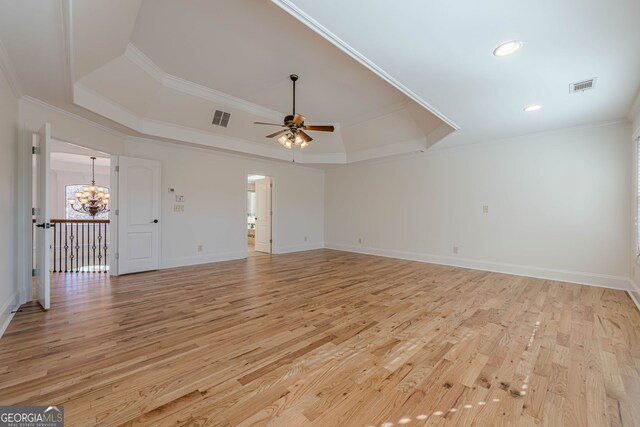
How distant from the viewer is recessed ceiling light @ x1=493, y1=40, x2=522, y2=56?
2.36 m

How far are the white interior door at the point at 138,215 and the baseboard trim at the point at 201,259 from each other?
26 centimetres

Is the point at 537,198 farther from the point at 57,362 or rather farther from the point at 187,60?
the point at 57,362

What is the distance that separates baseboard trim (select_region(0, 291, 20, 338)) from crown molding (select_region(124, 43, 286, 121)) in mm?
3226

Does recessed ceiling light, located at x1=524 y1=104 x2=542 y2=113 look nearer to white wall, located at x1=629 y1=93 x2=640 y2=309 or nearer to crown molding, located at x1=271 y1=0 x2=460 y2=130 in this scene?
white wall, located at x1=629 y1=93 x2=640 y2=309

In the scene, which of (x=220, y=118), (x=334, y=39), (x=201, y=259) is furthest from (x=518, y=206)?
(x=201, y=259)

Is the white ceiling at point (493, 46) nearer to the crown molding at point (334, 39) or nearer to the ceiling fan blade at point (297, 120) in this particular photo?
the crown molding at point (334, 39)

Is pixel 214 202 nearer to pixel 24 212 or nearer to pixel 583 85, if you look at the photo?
pixel 24 212

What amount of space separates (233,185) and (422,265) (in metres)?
4.81

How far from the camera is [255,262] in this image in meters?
6.44

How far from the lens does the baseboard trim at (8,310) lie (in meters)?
2.82

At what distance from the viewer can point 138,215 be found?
5.28 m

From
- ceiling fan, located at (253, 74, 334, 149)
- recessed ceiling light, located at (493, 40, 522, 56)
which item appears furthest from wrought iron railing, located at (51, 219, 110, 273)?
recessed ceiling light, located at (493, 40, 522, 56)

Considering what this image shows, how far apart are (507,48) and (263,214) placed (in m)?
6.62

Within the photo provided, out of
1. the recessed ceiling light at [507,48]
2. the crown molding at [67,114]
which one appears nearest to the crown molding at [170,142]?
the crown molding at [67,114]
